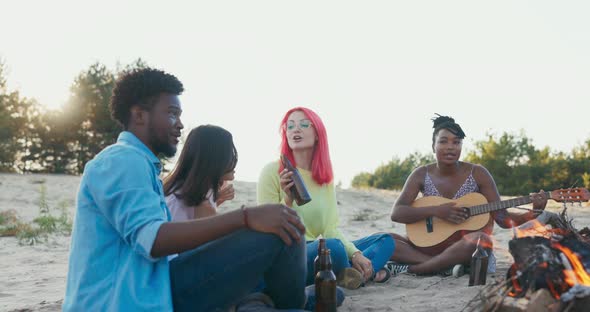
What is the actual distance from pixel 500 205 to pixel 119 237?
12.2ft

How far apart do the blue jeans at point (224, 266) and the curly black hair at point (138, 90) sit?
79 cm

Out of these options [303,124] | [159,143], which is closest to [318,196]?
[303,124]

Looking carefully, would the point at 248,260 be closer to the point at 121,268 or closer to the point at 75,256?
the point at 121,268

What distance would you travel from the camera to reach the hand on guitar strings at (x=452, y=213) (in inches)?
216

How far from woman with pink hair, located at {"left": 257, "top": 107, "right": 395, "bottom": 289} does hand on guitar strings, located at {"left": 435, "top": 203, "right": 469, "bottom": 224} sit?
1.94ft

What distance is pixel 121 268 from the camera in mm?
2701

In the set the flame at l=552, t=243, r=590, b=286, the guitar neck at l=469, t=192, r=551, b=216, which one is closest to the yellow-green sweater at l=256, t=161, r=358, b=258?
the guitar neck at l=469, t=192, r=551, b=216

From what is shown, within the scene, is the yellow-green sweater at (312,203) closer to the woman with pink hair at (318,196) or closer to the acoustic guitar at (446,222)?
the woman with pink hair at (318,196)

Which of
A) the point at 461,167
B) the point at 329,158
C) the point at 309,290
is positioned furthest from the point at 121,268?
the point at 461,167

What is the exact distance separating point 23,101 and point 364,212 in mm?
20259

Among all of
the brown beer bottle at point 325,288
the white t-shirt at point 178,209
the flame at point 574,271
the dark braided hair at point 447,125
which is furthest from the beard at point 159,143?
the dark braided hair at point 447,125

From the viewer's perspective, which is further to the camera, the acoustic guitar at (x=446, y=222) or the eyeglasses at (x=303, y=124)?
the acoustic guitar at (x=446, y=222)

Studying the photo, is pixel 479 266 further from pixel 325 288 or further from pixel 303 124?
pixel 303 124

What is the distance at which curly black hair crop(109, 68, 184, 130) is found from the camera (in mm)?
2984
